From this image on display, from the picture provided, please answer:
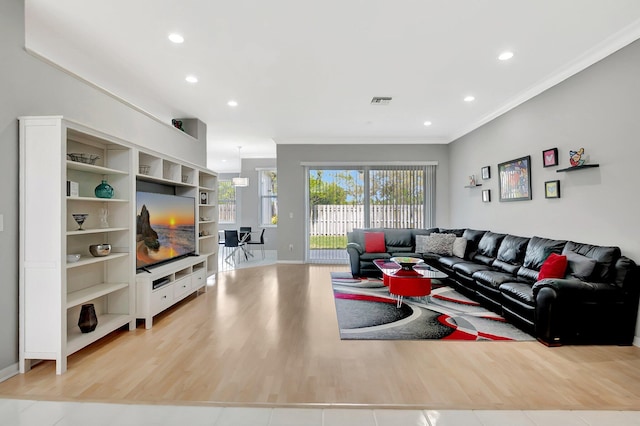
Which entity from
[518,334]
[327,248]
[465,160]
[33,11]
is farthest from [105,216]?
[465,160]

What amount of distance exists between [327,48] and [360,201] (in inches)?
184

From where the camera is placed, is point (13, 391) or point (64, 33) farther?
point (64, 33)

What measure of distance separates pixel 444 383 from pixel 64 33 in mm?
4600

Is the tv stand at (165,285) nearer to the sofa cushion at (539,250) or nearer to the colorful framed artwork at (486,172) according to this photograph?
the sofa cushion at (539,250)

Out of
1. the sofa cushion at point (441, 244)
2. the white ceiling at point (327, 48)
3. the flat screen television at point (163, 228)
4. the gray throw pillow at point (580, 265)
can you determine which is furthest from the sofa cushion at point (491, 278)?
the flat screen television at point (163, 228)

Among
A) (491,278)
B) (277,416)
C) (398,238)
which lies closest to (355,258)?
(398,238)

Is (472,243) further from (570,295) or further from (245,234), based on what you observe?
(245,234)

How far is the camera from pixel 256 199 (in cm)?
980

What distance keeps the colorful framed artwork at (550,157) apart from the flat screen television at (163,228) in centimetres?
508

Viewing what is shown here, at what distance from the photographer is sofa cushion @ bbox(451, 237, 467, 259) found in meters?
5.56

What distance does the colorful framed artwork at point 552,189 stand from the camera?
13.0 feet

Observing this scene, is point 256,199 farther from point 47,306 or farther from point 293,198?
point 47,306

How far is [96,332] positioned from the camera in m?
2.90

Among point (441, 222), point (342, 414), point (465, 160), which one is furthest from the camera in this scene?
point (441, 222)
